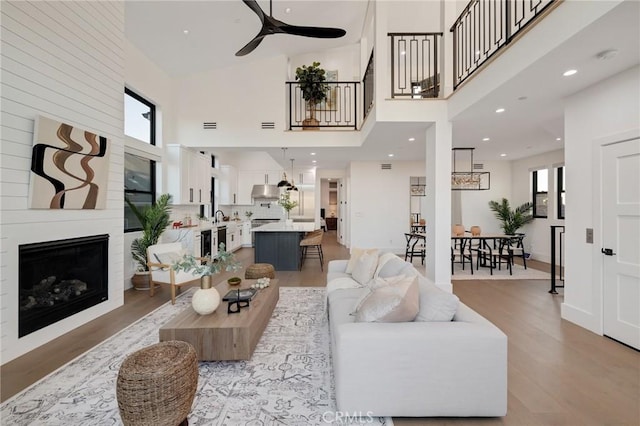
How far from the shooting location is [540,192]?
7664 mm

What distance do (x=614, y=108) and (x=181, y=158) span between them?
22.0 feet

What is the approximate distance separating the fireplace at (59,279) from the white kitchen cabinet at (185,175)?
243 cm

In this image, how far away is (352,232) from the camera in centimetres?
848

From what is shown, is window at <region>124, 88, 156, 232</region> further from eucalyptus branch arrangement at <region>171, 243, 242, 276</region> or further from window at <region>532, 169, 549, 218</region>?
window at <region>532, 169, 549, 218</region>

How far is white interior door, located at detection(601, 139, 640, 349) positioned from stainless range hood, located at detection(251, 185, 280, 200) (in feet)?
25.6

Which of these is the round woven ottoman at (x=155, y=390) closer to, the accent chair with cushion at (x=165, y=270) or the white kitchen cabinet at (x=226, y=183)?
the accent chair with cushion at (x=165, y=270)

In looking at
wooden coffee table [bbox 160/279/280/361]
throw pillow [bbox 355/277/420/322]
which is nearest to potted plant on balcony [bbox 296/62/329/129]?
wooden coffee table [bbox 160/279/280/361]

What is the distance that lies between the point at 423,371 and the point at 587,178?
323cm

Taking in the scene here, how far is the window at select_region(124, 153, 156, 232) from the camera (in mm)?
5070

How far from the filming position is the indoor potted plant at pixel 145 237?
4875mm

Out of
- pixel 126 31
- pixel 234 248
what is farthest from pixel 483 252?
pixel 126 31

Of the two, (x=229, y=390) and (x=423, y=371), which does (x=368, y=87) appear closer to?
(x=423, y=371)

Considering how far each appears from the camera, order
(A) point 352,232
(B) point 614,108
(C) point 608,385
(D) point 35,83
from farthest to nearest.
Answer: (A) point 352,232
(B) point 614,108
(D) point 35,83
(C) point 608,385

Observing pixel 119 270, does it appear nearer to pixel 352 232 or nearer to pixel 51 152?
pixel 51 152
